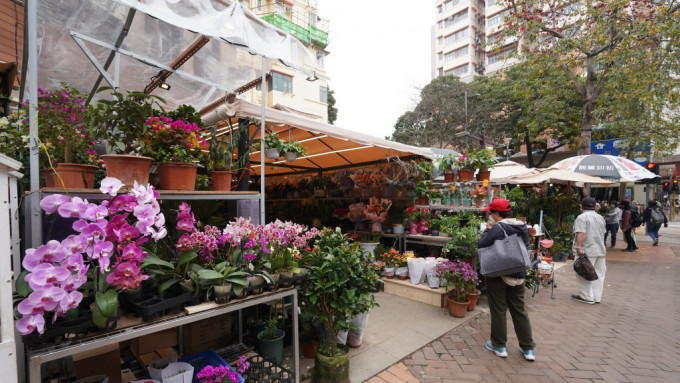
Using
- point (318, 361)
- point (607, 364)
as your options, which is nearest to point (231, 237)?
point (318, 361)

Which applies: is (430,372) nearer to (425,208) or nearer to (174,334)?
(174,334)

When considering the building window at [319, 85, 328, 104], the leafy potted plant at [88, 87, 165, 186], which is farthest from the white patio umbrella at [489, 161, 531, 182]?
the building window at [319, 85, 328, 104]

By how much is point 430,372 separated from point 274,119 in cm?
311

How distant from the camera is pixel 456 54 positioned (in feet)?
120

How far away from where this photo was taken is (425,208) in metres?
5.83

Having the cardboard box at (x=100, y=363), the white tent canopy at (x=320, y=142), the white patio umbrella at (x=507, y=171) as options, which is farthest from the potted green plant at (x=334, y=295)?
the white patio umbrella at (x=507, y=171)

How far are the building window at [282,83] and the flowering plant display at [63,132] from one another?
1452 cm

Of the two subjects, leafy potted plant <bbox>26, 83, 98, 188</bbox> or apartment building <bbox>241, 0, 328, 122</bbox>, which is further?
apartment building <bbox>241, 0, 328, 122</bbox>

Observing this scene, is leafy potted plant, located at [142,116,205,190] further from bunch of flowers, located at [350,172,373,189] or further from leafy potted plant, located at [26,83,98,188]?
bunch of flowers, located at [350,172,373,189]

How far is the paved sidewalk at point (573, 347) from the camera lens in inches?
115

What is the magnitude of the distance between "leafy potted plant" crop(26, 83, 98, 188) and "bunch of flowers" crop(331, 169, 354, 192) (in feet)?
16.0

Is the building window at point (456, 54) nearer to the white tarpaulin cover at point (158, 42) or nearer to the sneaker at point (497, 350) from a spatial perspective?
the white tarpaulin cover at point (158, 42)

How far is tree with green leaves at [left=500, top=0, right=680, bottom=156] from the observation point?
8492 millimetres

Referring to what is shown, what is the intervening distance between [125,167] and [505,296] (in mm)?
3701
